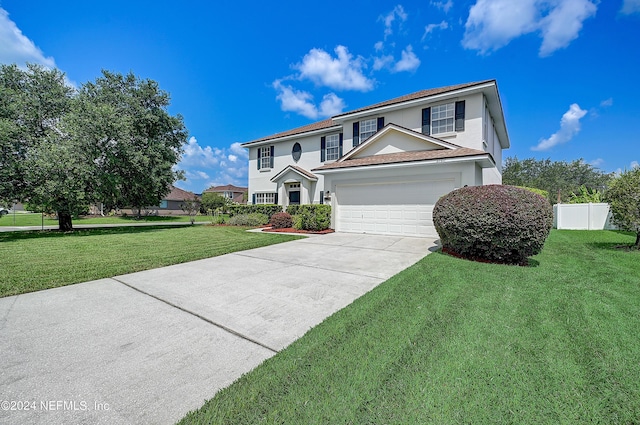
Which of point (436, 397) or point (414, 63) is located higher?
point (414, 63)

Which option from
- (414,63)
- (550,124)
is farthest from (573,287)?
(550,124)

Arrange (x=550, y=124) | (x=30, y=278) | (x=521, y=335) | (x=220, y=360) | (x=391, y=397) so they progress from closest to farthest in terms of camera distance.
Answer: (x=391, y=397) < (x=220, y=360) < (x=521, y=335) < (x=30, y=278) < (x=550, y=124)

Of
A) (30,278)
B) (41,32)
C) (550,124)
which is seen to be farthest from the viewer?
(550,124)

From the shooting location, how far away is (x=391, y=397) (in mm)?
1896

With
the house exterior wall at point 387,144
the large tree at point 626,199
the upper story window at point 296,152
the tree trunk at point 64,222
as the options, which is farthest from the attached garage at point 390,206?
the tree trunk at point 64,222

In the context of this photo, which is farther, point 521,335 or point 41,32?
point 41,32

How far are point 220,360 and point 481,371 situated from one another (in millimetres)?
2336

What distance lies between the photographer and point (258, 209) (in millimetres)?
18000

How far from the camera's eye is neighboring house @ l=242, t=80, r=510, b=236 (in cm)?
1018

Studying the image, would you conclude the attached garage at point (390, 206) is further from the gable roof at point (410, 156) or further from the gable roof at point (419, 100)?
the gable roof at point (419, 100)

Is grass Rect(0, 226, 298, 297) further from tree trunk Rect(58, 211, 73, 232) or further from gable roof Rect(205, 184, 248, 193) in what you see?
gable roof Rect(205, 184, 248, 193)

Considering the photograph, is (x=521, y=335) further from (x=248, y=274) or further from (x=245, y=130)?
(x=245, y=130)

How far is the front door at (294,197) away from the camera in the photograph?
1727 cm

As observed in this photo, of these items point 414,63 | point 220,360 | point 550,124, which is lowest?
point 220,360
